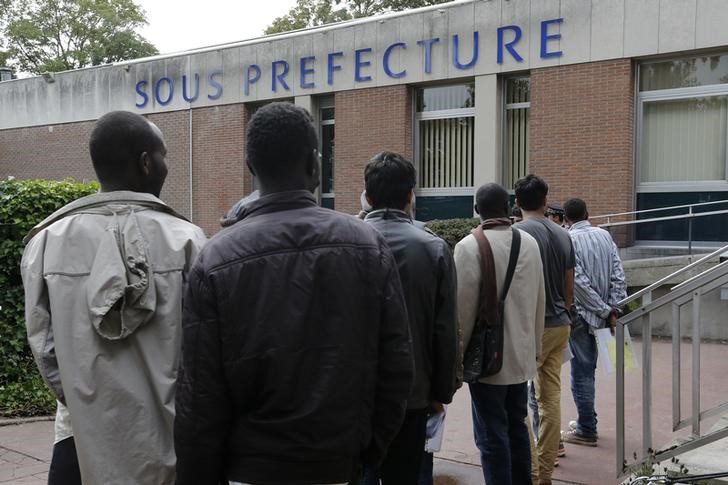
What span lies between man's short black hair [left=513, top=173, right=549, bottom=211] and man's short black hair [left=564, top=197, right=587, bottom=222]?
0.98 m

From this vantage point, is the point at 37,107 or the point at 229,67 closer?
the point at 229,67

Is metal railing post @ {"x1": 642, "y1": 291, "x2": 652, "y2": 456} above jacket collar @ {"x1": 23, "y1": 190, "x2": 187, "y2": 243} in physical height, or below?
below

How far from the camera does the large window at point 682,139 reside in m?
12.4

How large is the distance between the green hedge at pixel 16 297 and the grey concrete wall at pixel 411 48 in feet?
32.4

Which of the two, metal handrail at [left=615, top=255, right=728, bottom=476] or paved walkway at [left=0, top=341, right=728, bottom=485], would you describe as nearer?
metal handrail at [left=615, top=255, right=728, bottom=476]

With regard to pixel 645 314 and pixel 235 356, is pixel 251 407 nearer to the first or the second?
pixel 235 356

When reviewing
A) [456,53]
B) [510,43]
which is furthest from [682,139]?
[456,53]

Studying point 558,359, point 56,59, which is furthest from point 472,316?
point 56,59

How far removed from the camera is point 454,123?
15.5 meters

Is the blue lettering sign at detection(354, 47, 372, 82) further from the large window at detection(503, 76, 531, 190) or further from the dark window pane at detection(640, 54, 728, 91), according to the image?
the dark window pane at detection(640, 54, 728, 91)

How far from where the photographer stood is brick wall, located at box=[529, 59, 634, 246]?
13070 mm

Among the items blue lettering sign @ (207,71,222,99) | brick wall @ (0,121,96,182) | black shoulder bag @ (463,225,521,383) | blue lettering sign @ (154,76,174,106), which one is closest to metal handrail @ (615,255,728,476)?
black shoulder bag @ (463,225,521,383)

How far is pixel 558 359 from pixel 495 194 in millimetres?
1467

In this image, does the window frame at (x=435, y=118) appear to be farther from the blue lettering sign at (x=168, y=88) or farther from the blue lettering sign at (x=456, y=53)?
the blue lettering sign at (x=168, y=88)
